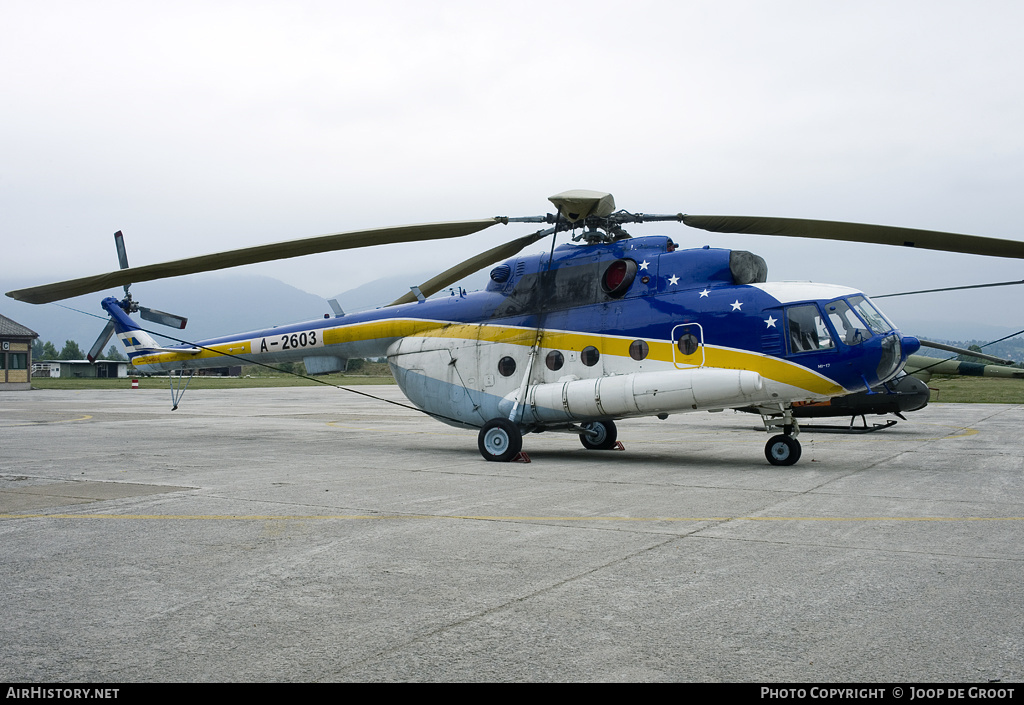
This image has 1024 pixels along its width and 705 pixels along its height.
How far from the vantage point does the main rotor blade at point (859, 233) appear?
11.1 metres

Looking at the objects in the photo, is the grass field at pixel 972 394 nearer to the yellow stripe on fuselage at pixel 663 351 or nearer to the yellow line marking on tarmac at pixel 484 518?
the yellow stripe on fuselage at pixel 663 351

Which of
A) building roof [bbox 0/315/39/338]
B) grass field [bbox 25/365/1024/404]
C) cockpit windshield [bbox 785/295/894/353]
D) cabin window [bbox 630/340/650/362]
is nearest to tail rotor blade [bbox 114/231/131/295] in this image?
cabin window [bbox 630/340/650/362]

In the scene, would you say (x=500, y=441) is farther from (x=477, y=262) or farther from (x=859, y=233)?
(x=859, y=233)

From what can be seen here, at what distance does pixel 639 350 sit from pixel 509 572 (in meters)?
8.19

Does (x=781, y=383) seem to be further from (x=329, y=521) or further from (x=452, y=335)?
(x=329, y=521)

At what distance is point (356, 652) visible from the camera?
423 cm

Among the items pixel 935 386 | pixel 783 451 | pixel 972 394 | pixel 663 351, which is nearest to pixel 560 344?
pixel 663 351

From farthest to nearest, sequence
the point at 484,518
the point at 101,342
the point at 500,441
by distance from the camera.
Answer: the point at 101,342
the point at 500,441
the point at 484,518

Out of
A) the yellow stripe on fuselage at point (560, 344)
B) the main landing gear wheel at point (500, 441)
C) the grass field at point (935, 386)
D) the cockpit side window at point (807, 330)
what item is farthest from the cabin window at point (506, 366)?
the grass field at point (935, 386)

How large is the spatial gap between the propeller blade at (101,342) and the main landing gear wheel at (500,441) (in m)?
10.7

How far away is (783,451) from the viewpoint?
43.4ft

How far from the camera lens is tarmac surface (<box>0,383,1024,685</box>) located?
4.14 m

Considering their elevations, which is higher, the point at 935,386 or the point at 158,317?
the point at 158,317

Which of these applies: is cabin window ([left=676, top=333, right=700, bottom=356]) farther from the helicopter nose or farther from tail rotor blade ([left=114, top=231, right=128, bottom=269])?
tail rotor blade ([left=114, top=231, right=128, bottom=269])
